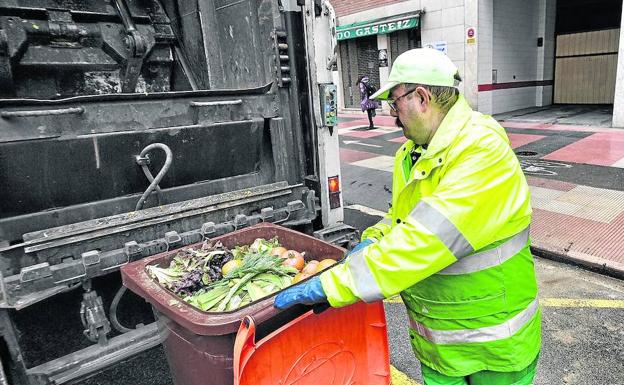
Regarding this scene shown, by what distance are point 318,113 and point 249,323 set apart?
1.88 meters

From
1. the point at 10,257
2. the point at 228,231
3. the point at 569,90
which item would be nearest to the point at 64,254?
the point at 10,257

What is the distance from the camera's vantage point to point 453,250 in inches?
53.3

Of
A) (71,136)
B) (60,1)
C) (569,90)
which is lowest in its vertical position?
(569,90)

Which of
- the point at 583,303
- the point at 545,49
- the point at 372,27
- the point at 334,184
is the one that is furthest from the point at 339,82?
the point at 583,303

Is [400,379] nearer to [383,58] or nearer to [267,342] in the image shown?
[267,342]

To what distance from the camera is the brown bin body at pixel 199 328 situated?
4.99 ft

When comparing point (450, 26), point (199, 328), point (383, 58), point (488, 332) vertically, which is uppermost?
point (450, 26)

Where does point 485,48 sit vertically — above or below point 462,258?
above

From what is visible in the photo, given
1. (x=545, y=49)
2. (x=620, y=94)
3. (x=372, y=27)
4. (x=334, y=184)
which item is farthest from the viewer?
(x=372, y=27)

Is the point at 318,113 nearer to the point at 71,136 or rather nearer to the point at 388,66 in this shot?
the point at 71,136

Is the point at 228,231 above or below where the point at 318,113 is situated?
below

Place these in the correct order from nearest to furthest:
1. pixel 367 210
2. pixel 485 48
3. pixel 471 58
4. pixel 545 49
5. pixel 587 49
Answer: pixel 367 210
pixel 471 58
pixel 485 48
pixel 587 49
pixel 545 49

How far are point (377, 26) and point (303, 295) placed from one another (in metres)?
14.7

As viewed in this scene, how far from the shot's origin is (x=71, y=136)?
90.5 inches
